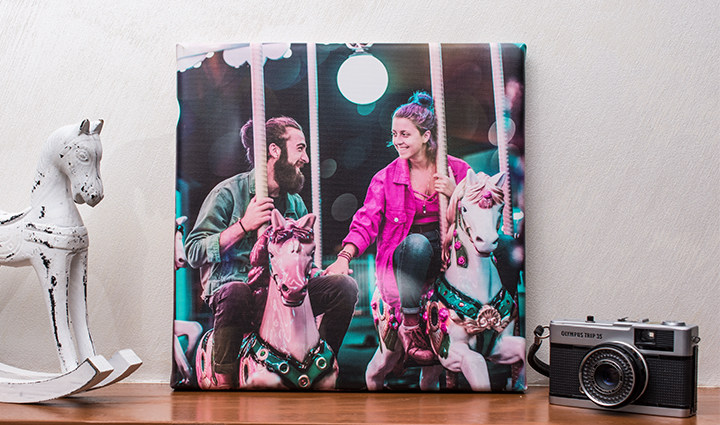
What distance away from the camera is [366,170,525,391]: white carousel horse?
0.89m

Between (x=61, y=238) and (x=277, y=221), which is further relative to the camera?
(x=277, y=221)

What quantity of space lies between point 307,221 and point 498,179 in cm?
31

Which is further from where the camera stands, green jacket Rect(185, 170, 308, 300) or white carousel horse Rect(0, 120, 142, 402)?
green jacket Rect(185, 170, 308, 300)

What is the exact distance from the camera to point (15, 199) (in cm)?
97

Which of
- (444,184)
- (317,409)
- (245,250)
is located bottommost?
(317,409)

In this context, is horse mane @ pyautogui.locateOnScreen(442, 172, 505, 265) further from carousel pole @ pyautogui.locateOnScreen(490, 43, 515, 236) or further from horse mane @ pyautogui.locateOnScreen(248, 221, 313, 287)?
horse mane @ pyautogui.locateOnScreen(248, 221, 313, 287)

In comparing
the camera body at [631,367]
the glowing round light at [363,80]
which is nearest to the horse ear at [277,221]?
the glowing round light at [363,80]

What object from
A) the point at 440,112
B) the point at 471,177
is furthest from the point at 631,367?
the point at 440,112

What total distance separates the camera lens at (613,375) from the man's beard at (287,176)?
493mm

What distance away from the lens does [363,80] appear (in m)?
0.92

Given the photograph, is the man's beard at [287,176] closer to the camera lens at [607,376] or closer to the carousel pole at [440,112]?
the carousel pole at [440,112]

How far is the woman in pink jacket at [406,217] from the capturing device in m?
0.90

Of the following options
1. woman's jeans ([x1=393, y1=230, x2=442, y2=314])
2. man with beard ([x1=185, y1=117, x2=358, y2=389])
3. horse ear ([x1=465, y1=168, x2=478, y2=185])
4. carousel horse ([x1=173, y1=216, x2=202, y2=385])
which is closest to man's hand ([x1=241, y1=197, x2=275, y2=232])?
man with beard ([x1=185, y1=117, x2=358, y2=389])

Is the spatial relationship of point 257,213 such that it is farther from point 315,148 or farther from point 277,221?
point 315,148
